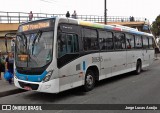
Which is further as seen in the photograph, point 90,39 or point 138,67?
point 138,67

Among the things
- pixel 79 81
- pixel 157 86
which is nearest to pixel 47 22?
pixel 79 81

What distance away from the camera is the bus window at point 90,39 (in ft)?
30.1

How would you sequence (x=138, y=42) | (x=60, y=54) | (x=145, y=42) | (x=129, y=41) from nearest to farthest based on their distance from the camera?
(x=60, y=54) < (x=129, y=41) < (x=138, y=42) < (x=145, y=42)

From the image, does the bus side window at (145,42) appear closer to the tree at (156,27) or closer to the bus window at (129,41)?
the bus window at (129,41)

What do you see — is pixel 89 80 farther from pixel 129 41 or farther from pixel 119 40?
pixel 129 41

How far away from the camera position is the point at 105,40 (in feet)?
34.7

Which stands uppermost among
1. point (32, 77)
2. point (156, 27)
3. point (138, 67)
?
point (156, 27)

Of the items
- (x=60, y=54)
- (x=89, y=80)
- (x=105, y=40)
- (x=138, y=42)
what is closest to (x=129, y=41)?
(x=138, y=42)

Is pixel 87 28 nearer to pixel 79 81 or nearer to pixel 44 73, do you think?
pixel 79 81

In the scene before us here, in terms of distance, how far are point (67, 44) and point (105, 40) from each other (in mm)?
2945

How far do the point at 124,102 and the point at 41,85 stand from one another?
8.94ft

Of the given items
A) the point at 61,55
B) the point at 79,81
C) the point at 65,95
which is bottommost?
the point at 65,95

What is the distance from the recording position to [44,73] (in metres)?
7.49

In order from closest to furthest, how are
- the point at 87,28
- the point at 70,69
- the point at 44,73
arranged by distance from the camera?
the point at 44,73, the point at 70,69, the point at 87,28
